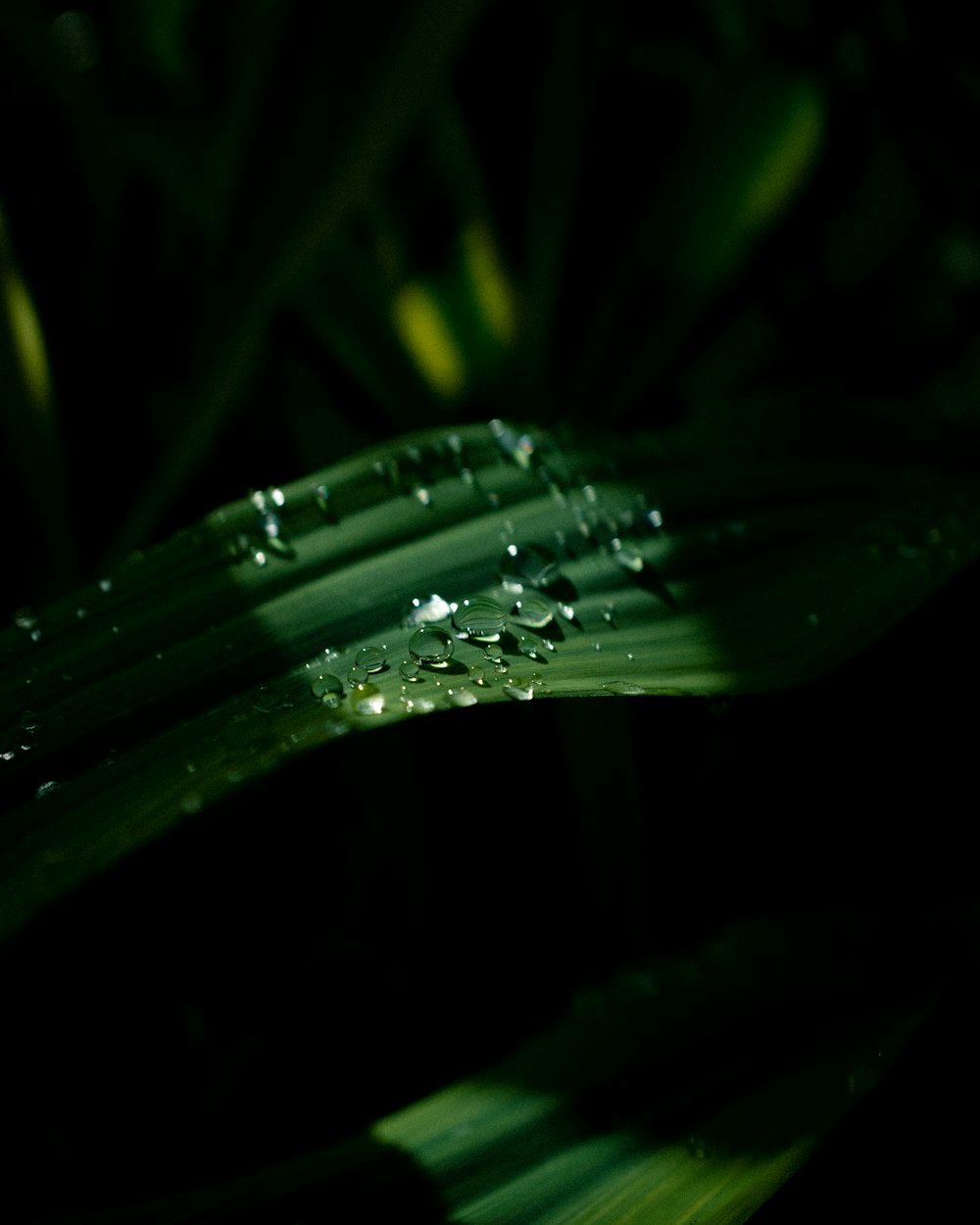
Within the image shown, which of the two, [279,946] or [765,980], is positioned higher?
[279,946]

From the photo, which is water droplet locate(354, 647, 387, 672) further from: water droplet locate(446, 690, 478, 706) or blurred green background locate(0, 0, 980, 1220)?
blurred green background locate(0, 0, 980, 1220)

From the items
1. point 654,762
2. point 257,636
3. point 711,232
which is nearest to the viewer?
point 257,636

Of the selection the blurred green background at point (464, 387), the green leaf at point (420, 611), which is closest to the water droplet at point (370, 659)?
the green leaf at point (420, 611)

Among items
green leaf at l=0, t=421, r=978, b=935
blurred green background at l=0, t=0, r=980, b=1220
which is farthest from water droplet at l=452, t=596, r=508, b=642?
blurred green background at l=0, t=0, r=980, b=1220

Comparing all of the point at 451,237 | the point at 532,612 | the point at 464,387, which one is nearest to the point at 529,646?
the point at 532,612

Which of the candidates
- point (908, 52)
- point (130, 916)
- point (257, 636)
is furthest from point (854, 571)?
point (908, 52)

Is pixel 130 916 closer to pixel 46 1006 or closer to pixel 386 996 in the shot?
pixel 46 1006

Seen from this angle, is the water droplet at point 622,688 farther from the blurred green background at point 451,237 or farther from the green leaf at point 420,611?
the blurred green background at point 451,237
